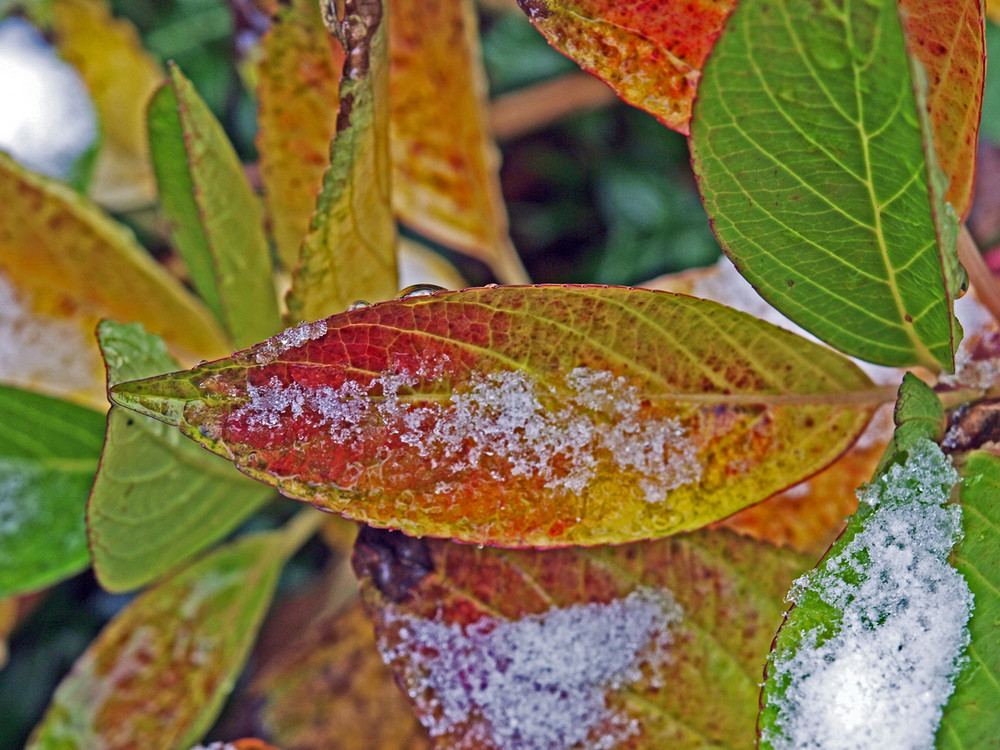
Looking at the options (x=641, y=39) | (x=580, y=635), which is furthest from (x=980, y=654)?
(x=641, y=39)

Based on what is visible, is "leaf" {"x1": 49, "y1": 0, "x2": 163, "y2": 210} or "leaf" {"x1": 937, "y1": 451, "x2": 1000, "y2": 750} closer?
"leaf" {"x1": 937, "y1": 451, "x2": 1000, "y2": 750}

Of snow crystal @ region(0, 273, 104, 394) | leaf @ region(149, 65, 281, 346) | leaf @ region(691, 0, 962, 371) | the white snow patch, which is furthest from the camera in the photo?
the white snow patch

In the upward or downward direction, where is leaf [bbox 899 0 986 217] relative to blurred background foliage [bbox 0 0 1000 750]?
upward

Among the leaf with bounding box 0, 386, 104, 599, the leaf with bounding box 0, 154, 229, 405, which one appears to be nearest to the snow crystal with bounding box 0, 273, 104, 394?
the leaf with bounding box 0, 154, 229, 405

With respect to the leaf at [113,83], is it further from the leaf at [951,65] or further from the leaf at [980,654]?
the leaf at [980,654]

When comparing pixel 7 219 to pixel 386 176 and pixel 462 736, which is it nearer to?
pixel 386 176

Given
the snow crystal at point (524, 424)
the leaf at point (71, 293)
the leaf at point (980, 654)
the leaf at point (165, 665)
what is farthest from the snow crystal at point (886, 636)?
the leaf at point (71, 293)

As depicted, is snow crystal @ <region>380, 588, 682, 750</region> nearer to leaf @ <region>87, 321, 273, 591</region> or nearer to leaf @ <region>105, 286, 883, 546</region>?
leaf @ <region>105, 286, 883, 546</region>
